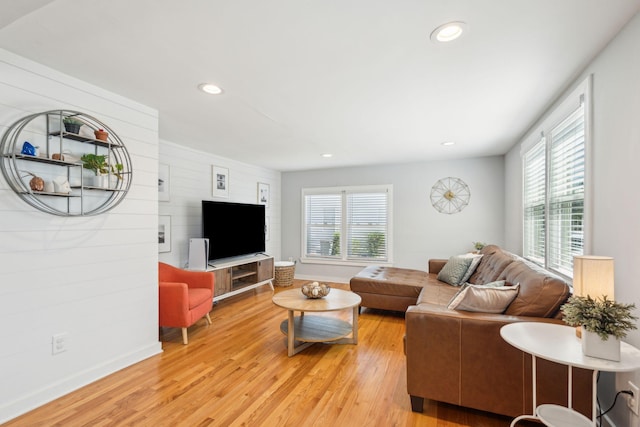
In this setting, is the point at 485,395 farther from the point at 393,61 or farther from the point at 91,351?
the point at 91,351

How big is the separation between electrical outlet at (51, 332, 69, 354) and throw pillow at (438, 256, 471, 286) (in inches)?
153

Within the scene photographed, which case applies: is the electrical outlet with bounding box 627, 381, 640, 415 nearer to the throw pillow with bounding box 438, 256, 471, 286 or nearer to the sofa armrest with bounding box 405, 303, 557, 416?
the sofa armrest with bounding box 405, 303, 557, 416

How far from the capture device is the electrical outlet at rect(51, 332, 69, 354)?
2145 millimetres

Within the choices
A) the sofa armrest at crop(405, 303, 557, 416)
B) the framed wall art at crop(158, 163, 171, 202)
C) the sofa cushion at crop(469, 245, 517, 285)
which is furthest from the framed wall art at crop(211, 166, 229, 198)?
the sofa cushion at crop(469, 245, 517, 285)

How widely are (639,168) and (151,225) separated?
11.4 ft

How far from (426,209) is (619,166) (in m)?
3.75

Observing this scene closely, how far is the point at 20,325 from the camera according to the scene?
1981 mm

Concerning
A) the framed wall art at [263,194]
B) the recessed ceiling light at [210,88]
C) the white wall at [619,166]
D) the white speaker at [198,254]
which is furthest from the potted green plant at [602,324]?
the framed wall art at [263,194]

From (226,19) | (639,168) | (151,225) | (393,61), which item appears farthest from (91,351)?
(639,168)

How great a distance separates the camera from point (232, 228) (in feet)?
15.6

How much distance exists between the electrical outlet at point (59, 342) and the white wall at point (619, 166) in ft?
11.5

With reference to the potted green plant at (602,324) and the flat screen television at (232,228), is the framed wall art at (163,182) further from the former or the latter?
the potted green plant at (602,324)

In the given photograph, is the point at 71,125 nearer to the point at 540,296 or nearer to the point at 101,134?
the point at 101,134

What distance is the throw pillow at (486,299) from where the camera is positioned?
204 centimetres
